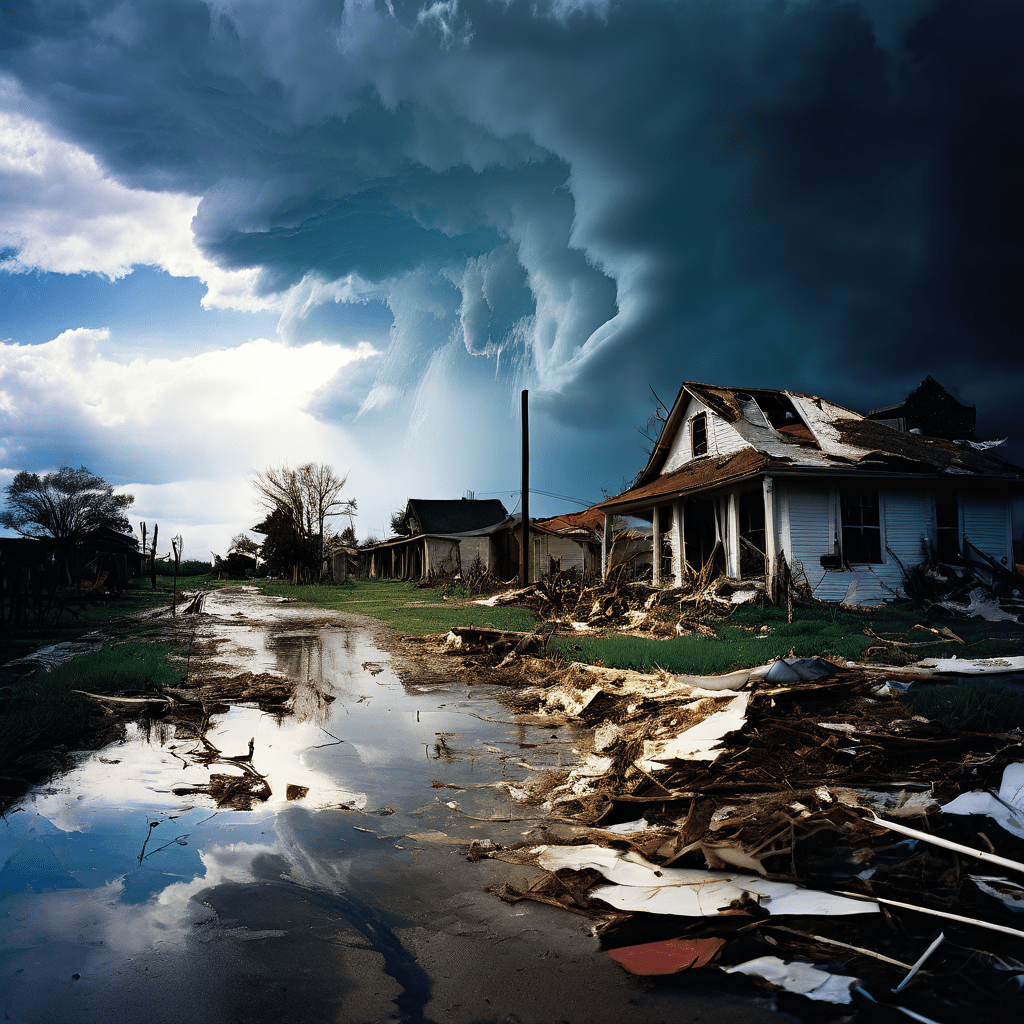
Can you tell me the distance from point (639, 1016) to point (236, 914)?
1.99 metres

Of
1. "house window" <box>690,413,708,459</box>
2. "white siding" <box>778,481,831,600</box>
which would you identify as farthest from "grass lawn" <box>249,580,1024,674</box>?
"house window" <box>690,413,708,459</box>

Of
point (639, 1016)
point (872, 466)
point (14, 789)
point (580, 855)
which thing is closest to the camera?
point (639, 1016)

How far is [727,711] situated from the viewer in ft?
18.0

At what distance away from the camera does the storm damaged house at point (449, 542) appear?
38.1 metres

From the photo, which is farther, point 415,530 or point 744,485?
point 415,530

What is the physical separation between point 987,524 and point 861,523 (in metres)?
3.79

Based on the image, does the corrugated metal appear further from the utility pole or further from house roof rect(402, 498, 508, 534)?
house roof rect(402, 498, 508, 534)

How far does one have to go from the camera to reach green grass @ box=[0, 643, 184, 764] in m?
6.27

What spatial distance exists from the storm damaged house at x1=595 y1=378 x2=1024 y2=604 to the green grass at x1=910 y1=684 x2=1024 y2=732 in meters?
9.83

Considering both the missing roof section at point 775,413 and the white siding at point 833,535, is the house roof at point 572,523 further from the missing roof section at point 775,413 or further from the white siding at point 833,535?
the white siding at point 833,535

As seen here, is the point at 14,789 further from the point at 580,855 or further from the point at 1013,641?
the point at 1013,641

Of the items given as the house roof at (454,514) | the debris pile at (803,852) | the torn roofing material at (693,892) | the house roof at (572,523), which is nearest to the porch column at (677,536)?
the house roof at (572,523)

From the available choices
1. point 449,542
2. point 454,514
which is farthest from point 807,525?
point 454,514

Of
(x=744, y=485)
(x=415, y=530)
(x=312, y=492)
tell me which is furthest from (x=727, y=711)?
(x=312, y=492)
